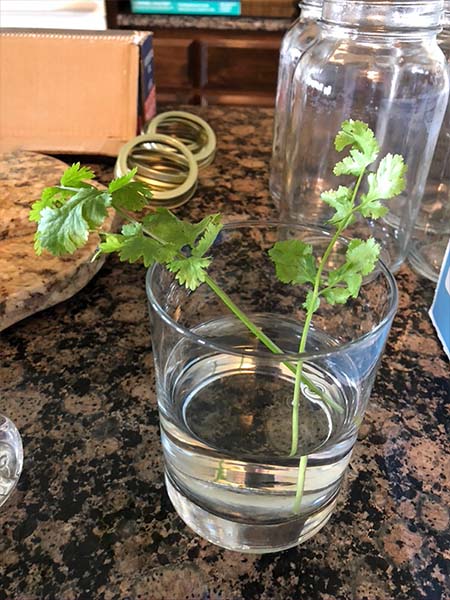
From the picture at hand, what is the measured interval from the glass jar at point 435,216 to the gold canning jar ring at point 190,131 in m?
0.29

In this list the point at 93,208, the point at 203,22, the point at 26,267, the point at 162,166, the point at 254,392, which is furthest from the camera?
the point at 203,22

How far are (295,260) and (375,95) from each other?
11.9 inches

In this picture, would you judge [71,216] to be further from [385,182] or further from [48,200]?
[385,182]

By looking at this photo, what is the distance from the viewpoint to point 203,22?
1.79 metres

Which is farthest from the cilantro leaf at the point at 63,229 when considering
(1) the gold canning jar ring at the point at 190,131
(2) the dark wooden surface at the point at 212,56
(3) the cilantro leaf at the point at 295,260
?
(2) the dark wooden surface at the point at 212,56

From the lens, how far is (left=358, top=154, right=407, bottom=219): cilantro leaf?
33 cm

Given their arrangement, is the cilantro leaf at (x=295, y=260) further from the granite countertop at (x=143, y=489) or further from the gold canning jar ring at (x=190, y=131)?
the gold canning jar ring at (x=190, y=131)

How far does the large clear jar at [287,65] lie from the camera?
0.66 m

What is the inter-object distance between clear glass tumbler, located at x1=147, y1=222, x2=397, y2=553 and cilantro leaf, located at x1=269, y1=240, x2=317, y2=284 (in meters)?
0.03

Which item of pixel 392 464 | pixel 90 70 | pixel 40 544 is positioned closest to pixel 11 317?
pixel 40 544

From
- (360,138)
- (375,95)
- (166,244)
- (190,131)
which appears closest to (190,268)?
(166,244)

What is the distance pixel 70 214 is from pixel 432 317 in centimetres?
35

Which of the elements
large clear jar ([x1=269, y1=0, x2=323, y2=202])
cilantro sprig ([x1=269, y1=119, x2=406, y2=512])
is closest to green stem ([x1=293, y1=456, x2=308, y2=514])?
cilantro sprig ([x1=269, y1=119, x2=406, y2=512])

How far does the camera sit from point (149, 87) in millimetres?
862
